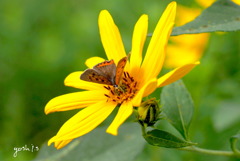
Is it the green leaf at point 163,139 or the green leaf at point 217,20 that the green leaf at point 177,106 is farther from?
the green leaf at point 217,20

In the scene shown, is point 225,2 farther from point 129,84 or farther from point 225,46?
point 225,46

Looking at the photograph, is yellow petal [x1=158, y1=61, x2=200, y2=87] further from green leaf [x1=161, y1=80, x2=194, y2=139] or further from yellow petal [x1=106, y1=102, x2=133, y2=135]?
green leaf [x1=161, y1=80, x2=194, y2=139]

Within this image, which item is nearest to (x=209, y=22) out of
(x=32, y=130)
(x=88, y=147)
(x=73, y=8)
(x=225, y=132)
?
(x=88, y=147)

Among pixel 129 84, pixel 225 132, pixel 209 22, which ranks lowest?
pixel 225 132

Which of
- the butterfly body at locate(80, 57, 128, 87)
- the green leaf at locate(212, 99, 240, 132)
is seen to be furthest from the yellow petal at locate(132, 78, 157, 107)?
the green leaf at locate(212, 99, 240, 132)

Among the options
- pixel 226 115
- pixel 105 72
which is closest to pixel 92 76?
pixel 105 72

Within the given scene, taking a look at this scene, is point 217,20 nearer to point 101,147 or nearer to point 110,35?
point 110,35
